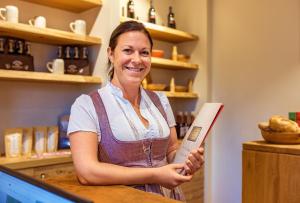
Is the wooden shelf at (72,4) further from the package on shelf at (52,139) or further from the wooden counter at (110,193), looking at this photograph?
the wooden counter at (110,193)

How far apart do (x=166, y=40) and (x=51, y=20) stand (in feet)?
4.25

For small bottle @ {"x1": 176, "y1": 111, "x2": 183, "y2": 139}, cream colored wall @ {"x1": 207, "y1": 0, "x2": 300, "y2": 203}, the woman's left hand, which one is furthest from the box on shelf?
the woman's left hand

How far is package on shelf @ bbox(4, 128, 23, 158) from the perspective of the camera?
1.92 m

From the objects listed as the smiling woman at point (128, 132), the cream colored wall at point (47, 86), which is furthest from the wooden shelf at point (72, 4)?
the smiling woman at point (128, 132)

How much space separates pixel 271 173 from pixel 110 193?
3.51 ft

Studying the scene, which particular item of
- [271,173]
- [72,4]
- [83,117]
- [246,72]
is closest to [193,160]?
[83,117]

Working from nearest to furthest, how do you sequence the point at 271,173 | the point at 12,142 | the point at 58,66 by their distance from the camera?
the point at 271,173 < the point at 12,142 < the point at 58,66

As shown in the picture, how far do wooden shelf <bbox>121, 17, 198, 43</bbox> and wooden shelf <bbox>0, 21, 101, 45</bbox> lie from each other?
0.62m

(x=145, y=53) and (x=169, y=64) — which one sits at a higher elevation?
(x=169, y=64)

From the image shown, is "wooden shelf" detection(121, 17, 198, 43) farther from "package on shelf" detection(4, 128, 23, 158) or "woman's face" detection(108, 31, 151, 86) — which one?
"woman's face" detection(108, 31, 151, 86)

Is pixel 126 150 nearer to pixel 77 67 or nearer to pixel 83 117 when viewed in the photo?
pixel 83 117

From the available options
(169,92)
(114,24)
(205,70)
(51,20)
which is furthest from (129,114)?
(205,70)

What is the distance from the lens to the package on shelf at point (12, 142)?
1917 mm

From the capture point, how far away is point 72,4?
91.0 inches
